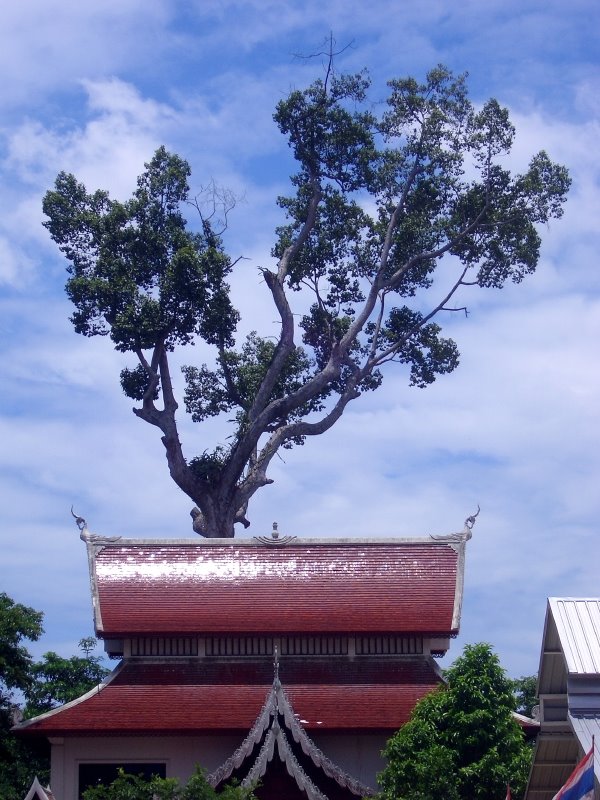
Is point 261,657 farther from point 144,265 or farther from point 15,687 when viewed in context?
point 144,265

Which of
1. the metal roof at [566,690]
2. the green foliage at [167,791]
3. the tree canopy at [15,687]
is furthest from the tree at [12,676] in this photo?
the metal roof at [566,690]

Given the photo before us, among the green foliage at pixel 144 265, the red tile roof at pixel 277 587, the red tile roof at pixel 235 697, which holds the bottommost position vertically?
the red tile roof at pixel 235 697

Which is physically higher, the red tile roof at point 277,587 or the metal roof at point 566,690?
the red tile roof at point 277,587

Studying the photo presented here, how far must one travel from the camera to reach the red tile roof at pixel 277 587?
24141 mm

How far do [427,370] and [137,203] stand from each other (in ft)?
30.2

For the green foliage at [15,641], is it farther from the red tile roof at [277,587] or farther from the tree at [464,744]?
the tree at [464,744]

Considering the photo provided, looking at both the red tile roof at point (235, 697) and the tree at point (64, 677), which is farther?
the tree at point (64, 677)

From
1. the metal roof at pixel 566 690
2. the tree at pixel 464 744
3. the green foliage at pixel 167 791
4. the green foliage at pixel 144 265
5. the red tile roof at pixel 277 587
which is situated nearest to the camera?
the metal roof at pixel 566 690

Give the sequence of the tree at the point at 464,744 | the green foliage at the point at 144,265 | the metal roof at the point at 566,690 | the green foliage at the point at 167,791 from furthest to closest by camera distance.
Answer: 1. the green foliage at the point at 144,265
2. the tree at the point at 464,744
3. the green foliage at the point at 167,791
4. the metal roof at the point at 566,690

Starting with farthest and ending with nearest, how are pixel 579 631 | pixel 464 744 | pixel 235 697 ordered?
pixel 235 697 → pixel 464 744 → pixel 579 631

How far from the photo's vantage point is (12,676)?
23.0 metres

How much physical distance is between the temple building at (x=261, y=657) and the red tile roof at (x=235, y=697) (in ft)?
0.11

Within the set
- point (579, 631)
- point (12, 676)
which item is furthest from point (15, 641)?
point (579, 631)

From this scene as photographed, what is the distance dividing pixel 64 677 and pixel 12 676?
1169 cm
